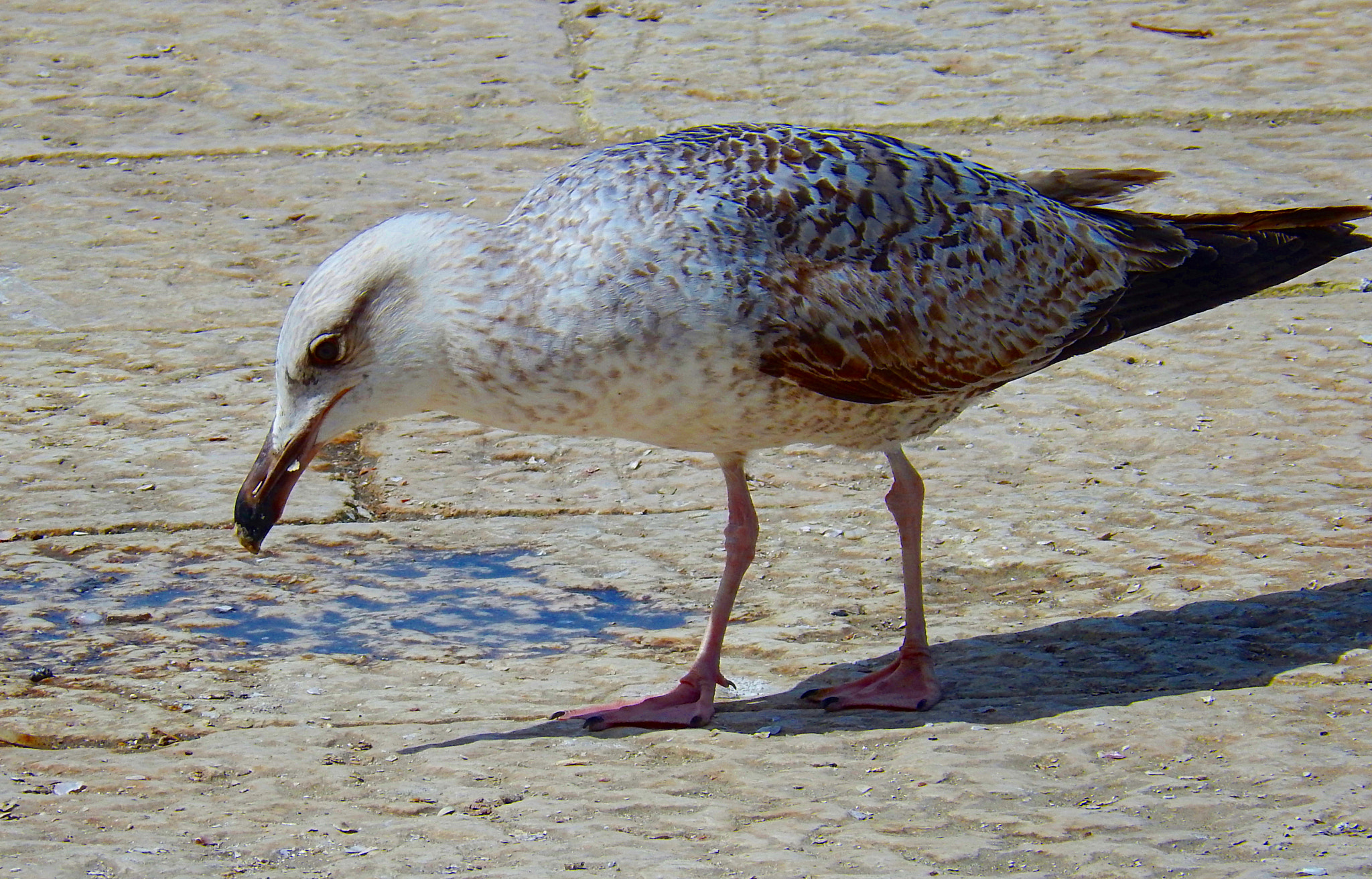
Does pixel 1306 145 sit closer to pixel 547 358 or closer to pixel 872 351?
pixel 872 351

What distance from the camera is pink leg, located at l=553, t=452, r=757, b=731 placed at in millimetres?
3955

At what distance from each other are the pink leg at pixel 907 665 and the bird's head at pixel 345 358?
1296 mm

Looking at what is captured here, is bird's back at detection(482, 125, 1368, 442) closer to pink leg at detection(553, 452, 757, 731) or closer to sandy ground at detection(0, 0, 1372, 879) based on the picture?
pink leg at detection(553, 452, 757, 731)

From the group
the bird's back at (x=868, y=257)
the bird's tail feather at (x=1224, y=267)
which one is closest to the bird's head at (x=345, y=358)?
the bird's back at (x=868, y=257)

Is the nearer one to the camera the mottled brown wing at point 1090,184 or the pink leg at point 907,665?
the pink leg at point 907,665

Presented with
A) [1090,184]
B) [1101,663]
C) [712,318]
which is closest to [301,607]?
[712,318]

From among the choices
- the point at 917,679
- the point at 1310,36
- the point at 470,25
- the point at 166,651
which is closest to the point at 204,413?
the point at 166,651

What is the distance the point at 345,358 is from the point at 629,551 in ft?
4.31

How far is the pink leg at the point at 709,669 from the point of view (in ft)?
13.0

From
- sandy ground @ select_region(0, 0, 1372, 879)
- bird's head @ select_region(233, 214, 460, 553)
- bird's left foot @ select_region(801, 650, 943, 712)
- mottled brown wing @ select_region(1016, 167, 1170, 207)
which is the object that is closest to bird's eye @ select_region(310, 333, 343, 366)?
bird's head @ select_region(233, 214, 460, 553)

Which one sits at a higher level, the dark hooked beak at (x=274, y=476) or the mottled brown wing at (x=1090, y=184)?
the mottled brown wing at (x=1090, y=184)

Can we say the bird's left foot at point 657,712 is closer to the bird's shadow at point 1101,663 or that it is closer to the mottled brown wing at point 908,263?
the bird's shadow at point 1101,663

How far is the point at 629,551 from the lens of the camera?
494cm

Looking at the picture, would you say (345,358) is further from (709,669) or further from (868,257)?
(868,257)
